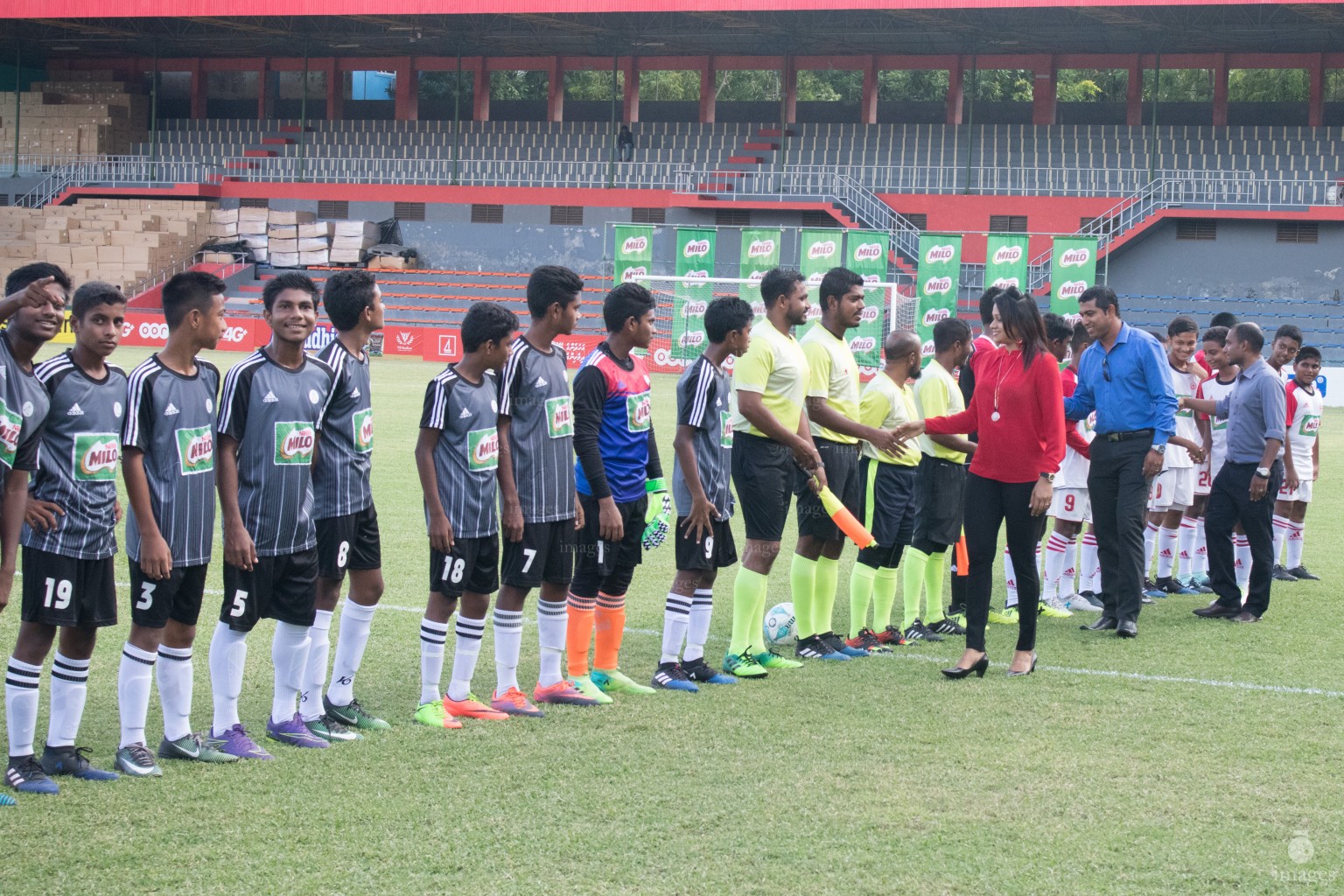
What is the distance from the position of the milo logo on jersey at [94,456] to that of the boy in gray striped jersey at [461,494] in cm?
132

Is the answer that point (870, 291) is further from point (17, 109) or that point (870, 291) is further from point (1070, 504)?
point (17, 109)

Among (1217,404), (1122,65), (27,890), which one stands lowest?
(27,890)

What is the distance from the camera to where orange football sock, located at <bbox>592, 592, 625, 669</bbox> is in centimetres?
688

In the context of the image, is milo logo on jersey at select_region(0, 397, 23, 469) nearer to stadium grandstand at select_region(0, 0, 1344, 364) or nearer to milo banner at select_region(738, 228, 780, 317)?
milo banner at select_region(738, 228, 780, 317)

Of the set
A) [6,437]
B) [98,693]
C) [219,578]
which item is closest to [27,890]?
[6,437]

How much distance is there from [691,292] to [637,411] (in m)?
25.3

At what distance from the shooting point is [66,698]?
16.9 feet

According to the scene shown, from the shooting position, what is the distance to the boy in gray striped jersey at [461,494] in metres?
6.12

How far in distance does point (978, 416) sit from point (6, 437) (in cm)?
476

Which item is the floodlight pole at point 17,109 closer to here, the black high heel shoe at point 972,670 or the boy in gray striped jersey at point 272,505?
the boy in gray striped jersey at point 272,505

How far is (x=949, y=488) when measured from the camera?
8.52 meters

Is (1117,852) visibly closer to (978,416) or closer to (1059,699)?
(1059,699)

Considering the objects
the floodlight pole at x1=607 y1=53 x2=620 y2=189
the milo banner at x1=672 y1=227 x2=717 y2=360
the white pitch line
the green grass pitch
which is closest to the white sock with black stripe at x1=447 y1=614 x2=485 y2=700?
the green grass pitch

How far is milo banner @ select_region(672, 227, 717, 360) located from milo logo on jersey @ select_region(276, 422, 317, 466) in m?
24.3
